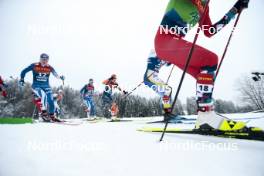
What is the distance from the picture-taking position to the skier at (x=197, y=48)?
151cm

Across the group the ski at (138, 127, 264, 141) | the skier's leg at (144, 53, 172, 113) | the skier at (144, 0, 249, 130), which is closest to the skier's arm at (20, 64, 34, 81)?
the skier's leg at (144, 53, 172, 113)

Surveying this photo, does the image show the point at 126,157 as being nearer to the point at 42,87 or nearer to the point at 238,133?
the point at 238,133

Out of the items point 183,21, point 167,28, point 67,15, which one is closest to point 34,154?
point 167,28

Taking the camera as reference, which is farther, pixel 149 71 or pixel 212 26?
pixel 149 71

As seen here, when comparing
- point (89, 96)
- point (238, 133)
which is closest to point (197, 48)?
point (238, 133)

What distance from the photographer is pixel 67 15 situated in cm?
374

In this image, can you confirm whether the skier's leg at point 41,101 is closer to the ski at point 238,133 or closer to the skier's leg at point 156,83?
the skier's leg at point 156,83

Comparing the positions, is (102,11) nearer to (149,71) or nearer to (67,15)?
(67,15)

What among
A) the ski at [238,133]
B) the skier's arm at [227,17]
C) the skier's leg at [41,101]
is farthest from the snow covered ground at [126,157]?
the skier's leg at [41,101]

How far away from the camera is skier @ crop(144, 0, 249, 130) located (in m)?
1.51

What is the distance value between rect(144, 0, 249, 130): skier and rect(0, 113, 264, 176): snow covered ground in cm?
29

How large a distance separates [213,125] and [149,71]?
1557mm

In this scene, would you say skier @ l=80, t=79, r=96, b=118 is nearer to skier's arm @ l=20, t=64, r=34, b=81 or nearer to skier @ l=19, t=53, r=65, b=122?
skier @ l=19, t=53, r=65, b=122

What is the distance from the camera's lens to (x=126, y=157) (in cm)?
97
